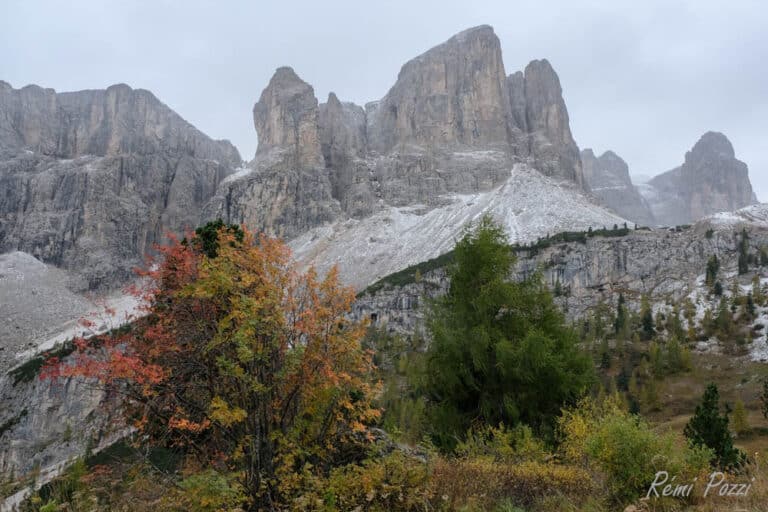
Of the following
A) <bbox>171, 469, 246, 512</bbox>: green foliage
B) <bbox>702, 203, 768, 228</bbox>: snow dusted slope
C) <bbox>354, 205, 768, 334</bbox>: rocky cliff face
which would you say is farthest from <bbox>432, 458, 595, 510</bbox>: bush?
<bbox>702, 203, 768, 228</bbox>: snow dusted slope

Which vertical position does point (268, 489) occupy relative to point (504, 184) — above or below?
below

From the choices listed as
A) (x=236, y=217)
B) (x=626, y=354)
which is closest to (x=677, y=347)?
(x=626, y=354)

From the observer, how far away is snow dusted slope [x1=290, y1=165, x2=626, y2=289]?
139 meters

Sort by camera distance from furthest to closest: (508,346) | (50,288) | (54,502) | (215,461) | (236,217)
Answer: (236,217) → (50,288) → (508,346) → (215,461) → (54,502)

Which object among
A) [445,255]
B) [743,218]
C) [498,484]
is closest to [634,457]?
[498,484]

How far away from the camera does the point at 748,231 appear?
130875 mm

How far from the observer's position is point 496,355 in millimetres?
12844

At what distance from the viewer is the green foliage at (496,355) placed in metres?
12.8

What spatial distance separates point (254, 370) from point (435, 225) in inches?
5870

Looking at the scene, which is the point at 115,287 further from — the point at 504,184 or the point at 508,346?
the point at 508,346

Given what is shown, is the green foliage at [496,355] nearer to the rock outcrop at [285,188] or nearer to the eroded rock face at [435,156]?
the eroded rock face at [435,156]

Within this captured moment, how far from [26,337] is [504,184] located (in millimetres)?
142851

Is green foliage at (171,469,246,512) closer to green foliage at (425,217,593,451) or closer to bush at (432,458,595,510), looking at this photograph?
bush at (432,458,595,510)

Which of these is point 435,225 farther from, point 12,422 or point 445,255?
point 12,422
